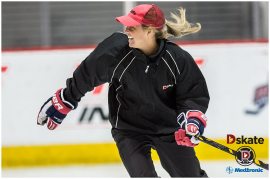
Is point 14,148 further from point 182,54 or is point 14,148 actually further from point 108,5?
point 108,5

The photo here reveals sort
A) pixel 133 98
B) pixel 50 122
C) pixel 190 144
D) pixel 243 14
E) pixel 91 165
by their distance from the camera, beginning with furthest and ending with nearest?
pixel 243 14
pixel 91 165
pixel 50 122
pixel 133 98
pixel 190 144

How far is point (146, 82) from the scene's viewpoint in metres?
2.06

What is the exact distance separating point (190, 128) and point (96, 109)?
2135 mm

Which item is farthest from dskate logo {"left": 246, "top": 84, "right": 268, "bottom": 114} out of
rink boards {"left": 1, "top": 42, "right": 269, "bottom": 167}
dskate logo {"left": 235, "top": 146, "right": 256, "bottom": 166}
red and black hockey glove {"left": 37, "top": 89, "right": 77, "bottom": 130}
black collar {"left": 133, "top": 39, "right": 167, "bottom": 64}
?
red and black hockey glove {"left": 37, "top": 89, "right": 77, "bottom": 130}

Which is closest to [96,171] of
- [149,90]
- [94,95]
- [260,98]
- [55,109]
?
[94,95]

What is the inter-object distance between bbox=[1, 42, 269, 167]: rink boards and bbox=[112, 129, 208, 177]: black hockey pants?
71.4 inches

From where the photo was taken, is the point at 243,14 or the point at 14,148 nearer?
the point at 14,148

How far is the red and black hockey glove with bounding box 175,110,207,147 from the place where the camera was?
6.45 feet

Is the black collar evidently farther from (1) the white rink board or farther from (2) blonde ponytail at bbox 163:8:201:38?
(1) the white rink board

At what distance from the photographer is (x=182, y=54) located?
2064mm

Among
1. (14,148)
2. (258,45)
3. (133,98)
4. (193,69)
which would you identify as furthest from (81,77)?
(258,45)

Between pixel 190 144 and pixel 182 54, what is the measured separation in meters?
0.52

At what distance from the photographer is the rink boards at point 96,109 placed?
12.9 ft

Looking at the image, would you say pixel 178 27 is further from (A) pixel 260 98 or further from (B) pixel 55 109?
(A) pixel 260 98
